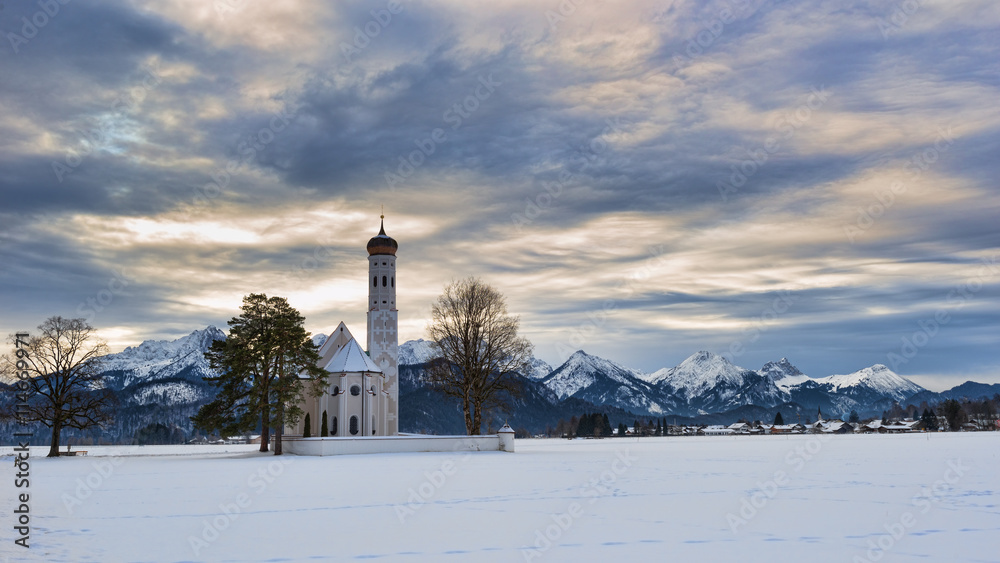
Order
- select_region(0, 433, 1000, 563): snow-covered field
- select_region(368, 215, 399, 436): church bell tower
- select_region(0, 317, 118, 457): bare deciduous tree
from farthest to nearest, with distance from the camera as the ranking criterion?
select_region(368, 215, 399, 436): church bell tower, select_region(0, 317, 118, 457): bare deciduous tree, select_region(0, 433, 1000, 563): snow-covered field

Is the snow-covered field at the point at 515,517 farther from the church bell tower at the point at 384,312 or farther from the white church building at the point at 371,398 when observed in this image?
the church bell tower at the point at 384,312

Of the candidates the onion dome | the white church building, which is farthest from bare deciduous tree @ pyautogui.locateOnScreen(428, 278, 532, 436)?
the onion dome

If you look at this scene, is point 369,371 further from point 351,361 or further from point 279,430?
point 279,430

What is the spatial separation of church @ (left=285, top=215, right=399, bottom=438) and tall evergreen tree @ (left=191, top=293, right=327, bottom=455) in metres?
4.29

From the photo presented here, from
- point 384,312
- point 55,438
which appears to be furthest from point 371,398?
point 55,438

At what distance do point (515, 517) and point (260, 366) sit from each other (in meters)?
40.5

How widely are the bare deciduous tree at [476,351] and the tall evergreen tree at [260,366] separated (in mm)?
11254

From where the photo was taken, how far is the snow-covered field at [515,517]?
47.6 ft

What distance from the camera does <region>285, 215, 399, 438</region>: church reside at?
69375 mm

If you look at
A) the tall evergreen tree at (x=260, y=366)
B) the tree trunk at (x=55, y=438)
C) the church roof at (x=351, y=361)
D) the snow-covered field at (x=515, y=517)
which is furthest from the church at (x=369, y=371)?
the snow-covered field at (x=515, y=517)

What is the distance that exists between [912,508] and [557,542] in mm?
11158

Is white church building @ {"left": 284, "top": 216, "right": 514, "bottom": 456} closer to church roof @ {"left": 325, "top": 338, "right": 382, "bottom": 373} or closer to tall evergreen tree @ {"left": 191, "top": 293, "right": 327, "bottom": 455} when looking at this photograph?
church roof @ {"left": 325, "top": 338, "right": 382, "bottom": 373}

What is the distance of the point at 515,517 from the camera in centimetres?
1911

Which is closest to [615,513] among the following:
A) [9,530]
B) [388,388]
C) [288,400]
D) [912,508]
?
[912,508]
